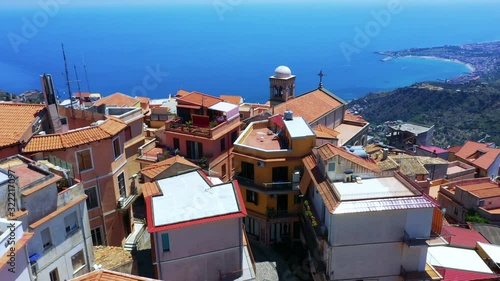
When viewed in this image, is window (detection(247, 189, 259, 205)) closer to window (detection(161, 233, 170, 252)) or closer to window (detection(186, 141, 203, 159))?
window (detection(186, 141, 203, 159))

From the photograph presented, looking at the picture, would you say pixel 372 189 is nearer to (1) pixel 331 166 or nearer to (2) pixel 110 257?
(1) pixel 331 166

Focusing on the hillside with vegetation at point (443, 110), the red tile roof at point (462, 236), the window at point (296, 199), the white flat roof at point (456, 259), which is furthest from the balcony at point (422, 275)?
the hillside with vegetation at point (443, 110)

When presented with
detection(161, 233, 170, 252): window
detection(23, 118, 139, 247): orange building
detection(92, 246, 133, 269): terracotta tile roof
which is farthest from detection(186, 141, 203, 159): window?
detection(161, 233, 170, 252): window

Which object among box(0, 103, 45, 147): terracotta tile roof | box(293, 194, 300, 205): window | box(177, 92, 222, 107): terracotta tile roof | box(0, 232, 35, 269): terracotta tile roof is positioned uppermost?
box(0, 103, 45, 147): terracotta tile roof

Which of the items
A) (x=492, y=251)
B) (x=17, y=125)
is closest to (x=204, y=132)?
(x=17, y=125)

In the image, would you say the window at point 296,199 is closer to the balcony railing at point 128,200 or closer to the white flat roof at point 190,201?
the white flat roof at point 190,201

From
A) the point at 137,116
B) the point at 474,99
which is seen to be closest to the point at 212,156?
the point at 137,116
